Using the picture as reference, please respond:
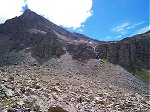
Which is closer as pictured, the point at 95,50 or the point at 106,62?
the point at 106,62

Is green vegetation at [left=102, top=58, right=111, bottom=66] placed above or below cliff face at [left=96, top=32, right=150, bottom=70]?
below

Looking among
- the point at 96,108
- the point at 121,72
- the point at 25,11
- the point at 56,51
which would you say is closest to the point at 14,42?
the point at 56,51

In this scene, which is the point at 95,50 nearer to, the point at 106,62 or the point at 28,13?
the point at 106,62

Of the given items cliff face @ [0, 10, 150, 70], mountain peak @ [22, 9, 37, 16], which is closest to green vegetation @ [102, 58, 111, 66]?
cliff face @ [0, 10, 150, 70]

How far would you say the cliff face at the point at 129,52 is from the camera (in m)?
102

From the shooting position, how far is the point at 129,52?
105 metres

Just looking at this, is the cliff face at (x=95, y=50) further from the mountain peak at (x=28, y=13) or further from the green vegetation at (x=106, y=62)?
the mountain peak at (x=28, y=13)

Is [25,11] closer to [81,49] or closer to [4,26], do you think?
[4,26]

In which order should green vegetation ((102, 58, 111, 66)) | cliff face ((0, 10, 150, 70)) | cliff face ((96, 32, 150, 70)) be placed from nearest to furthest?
green vegetation ((102, 58, 111, 66))
cliff face ((96, 32, 150, 70))
cliff face ((0, 10, 150, 70))

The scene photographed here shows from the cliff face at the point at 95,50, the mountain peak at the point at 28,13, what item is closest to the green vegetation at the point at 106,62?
the cliff face at the point at 95,50

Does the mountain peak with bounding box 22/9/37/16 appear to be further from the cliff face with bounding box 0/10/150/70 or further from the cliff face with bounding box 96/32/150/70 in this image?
the cliff face with bounding box 96/32/150/70

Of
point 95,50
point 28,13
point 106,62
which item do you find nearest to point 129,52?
point 106,62

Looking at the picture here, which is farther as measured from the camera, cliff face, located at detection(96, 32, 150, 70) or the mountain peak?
the mountain peak

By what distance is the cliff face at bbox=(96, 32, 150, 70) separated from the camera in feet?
334
